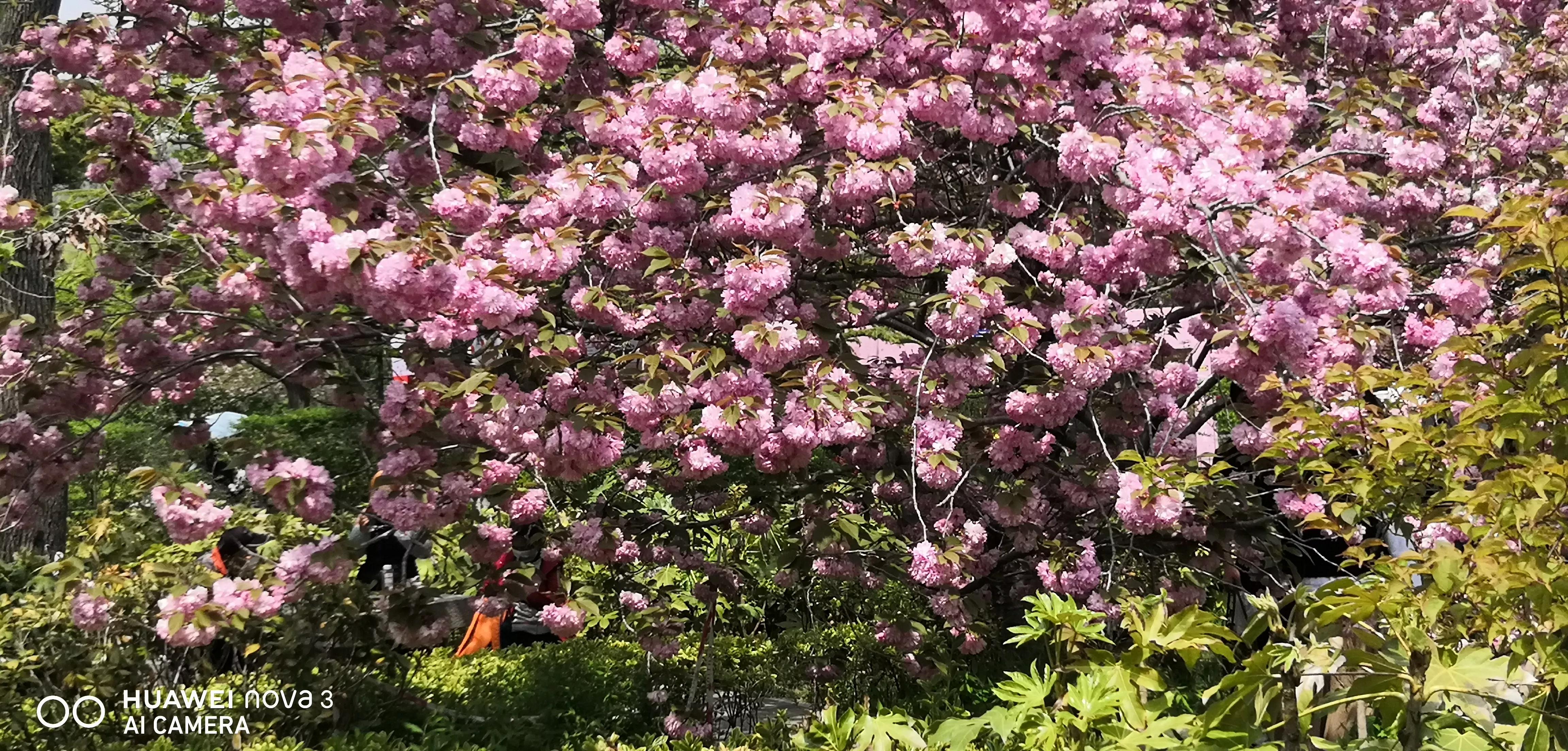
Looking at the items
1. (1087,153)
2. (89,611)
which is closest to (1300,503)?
(1087,153)

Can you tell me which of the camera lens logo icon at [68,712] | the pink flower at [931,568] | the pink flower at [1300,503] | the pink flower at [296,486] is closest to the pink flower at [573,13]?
the pink flower at [296,486]

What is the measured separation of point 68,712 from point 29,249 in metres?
4.08

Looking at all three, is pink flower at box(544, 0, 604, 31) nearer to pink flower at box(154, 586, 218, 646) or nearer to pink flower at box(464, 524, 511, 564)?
pink flower at box(464, 524, 511, 564)

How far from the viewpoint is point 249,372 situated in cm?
1788

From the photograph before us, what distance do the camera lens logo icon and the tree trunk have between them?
3616mm

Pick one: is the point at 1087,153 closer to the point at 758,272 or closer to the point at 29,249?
the point at 758,272

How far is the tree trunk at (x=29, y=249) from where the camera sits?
7.56m

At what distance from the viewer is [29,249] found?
725cm

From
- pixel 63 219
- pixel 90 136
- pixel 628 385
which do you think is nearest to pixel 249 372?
pixel 63 219

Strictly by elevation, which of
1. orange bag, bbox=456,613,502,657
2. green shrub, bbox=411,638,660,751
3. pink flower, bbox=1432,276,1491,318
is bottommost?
orange bag, bbox=456,613,502,657

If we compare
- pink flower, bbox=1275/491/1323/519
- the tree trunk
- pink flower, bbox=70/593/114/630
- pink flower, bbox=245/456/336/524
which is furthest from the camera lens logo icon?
pink flower, bbox=1275/491/1323/519

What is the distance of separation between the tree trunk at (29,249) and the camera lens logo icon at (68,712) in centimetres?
362

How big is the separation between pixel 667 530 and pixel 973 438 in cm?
138

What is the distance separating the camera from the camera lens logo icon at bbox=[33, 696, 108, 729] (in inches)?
164
